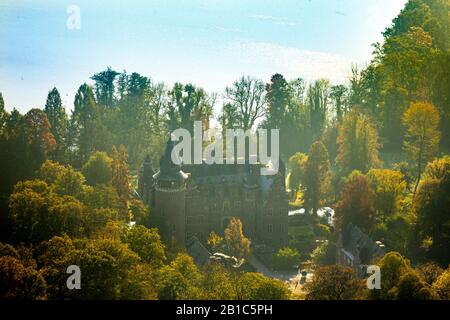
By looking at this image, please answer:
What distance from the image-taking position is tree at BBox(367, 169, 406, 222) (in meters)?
57.3

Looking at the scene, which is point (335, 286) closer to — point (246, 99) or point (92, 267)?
point (92, 267)

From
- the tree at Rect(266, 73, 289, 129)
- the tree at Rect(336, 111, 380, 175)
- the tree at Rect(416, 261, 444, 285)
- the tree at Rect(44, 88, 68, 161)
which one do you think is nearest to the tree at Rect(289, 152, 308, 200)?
the tree at Rect(336, 111, 380, 175)

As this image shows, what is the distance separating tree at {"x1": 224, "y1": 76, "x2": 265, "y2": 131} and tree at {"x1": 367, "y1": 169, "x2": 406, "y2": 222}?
33.0 metres

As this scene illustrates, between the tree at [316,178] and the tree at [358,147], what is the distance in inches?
178

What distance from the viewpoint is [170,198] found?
53.9 m

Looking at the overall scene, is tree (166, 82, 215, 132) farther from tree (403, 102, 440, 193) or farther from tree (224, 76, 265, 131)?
tree (403, 102, 440, 193)

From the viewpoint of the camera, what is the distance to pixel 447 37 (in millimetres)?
91125

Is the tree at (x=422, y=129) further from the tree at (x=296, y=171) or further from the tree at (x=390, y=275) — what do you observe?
the tree at (x=390, y=275)

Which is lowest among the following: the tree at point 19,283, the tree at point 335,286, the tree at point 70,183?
the tree at point 335,286

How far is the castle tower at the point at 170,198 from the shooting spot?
53.7m

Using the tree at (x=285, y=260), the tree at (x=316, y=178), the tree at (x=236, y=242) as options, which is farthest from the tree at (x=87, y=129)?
the tree at (x=285, y=260)
